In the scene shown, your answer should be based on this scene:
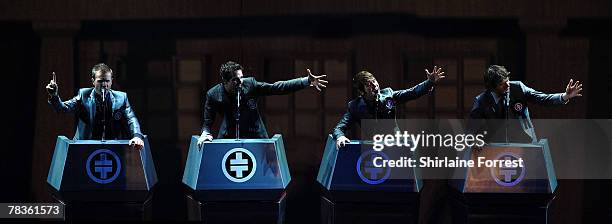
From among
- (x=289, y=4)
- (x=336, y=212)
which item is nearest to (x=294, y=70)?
(x=289, y=4)

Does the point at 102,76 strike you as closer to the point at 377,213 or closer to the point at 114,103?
the point at 114,103

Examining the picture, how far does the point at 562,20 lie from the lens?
4738mm

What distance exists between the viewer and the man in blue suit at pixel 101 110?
14.6 ft

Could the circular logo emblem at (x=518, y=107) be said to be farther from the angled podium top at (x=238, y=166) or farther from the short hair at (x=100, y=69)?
the short hair at (x=100, y=69)

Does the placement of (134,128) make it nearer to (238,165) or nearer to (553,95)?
(238,165)

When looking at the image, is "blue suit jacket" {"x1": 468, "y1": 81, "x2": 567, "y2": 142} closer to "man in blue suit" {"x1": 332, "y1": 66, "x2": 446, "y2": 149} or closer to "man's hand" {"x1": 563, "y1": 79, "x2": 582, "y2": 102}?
"man's hand" {"x1": 563, "y1": 79, "x2": 582, "y2": 102}

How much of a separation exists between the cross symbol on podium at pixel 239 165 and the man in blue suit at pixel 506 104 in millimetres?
1300

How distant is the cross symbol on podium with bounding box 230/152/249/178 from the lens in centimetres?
407

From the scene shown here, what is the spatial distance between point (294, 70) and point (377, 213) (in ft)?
3.64

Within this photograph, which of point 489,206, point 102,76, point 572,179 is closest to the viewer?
point 489,206

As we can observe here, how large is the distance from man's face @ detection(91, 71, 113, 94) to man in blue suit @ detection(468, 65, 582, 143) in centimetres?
203

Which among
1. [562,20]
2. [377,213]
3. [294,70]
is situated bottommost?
[377,213]

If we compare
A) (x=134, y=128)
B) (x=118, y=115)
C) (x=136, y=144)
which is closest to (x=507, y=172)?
(x=136, y=144)

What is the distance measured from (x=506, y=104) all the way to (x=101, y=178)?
2182 millimetres
